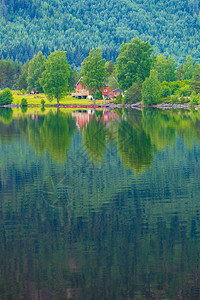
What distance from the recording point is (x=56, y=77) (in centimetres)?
17388

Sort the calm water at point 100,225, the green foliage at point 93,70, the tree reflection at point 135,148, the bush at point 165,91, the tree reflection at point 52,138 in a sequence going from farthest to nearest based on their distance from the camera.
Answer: the green foliage at point 93,70, the bush at point 165,91, the tree reflection at point 52,138, the tree reflection at point 135,148, the calm water at point 100,225

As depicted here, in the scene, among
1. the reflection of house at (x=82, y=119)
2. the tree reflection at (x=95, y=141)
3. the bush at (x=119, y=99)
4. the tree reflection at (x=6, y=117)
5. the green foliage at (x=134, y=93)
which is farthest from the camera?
the bush at (x=119, y=99)

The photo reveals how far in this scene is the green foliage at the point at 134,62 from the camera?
17512 cm

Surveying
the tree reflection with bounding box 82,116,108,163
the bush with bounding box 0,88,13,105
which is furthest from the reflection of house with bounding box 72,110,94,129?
the bush with bounding box 0,88,13,105

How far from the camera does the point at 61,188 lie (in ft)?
118

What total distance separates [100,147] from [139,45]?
124098mm

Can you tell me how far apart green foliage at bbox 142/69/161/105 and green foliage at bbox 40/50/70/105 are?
27.2 metres

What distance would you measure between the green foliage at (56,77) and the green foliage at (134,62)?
60.8 ft

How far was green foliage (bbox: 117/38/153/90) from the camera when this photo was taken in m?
175

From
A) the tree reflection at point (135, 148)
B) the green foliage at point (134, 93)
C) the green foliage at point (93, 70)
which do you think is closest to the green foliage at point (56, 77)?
the green foliage at point (93, 70)

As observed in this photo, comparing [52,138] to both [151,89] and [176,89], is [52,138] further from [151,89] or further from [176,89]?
[176,89]

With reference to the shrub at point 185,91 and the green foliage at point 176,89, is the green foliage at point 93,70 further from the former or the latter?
the shrub at point 185,91

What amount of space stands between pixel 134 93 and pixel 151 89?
8.68 m

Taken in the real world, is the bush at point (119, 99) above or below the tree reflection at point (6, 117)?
above
